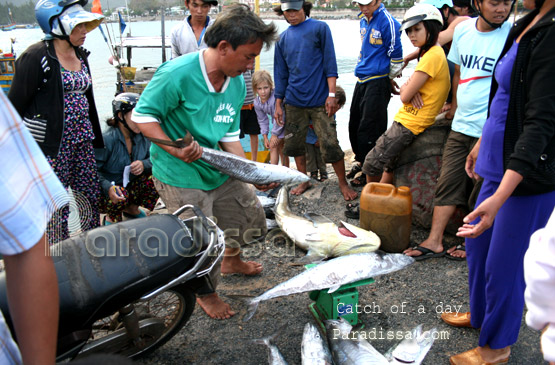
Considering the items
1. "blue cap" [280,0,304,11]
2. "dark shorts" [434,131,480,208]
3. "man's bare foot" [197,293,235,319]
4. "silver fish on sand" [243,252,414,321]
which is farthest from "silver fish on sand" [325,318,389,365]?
"blue cap" [280,0,304,11]

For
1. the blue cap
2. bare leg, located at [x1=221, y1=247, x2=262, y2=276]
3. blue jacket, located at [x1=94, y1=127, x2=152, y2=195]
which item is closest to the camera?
bare leg, located at [x1=221, y1=247, x2=262, y2=276]

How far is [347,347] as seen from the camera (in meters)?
2.67

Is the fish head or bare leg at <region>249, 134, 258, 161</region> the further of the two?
bare leg at <region>249, 134, 258, 161</region>

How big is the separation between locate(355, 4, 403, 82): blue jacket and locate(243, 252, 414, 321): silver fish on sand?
2918 mm

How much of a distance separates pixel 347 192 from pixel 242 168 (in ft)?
8.58

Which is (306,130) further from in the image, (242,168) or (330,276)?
(330,276)

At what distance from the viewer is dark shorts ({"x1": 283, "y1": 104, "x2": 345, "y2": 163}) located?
5414mm

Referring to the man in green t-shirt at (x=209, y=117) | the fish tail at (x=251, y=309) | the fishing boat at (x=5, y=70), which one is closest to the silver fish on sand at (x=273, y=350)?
the fish tail at (x=251, y=309)

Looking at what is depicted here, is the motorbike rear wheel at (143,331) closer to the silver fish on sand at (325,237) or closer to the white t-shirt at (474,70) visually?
the silver fish on sand at (325,237)

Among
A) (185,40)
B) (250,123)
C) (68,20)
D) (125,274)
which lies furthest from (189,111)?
(250,123)

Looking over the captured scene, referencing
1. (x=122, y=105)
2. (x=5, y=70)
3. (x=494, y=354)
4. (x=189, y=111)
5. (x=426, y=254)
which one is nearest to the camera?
(x=494, y=354)

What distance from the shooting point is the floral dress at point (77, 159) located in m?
3.57

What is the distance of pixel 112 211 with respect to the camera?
441 cm

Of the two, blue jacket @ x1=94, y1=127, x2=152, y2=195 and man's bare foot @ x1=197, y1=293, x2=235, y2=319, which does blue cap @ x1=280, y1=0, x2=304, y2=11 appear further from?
man's bare foot @ x1=197, y1=293, x2=235, y2=319
